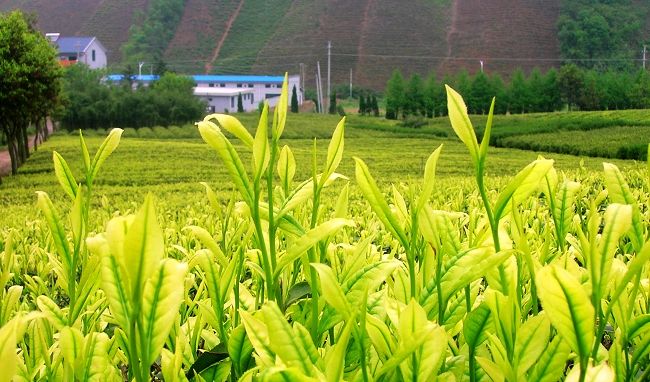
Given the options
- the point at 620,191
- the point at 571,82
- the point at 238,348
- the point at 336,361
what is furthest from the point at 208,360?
the point at 571,82

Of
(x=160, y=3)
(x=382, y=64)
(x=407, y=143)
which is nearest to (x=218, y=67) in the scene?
(x=160, y=3)

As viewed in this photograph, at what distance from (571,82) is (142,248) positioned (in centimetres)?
4359

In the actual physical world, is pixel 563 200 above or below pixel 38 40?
below

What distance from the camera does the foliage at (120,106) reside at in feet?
108

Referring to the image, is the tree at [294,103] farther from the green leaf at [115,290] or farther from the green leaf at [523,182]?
the green leaf at [115,290]

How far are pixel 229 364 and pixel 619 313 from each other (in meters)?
0.41

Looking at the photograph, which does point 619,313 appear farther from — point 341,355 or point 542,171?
point 341,355

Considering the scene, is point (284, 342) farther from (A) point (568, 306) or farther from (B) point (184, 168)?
(B) point (184, 168)

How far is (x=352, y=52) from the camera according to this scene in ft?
197

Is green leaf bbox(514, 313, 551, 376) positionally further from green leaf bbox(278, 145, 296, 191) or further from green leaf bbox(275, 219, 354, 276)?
green leaf bbox(278, 145, 296, 191)

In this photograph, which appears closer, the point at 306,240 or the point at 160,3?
the point at 306,240

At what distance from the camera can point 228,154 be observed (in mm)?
642

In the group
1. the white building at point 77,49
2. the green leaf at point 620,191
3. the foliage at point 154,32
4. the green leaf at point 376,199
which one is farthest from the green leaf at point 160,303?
the foliage at point 154,32

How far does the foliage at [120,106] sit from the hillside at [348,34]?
24.3 m
